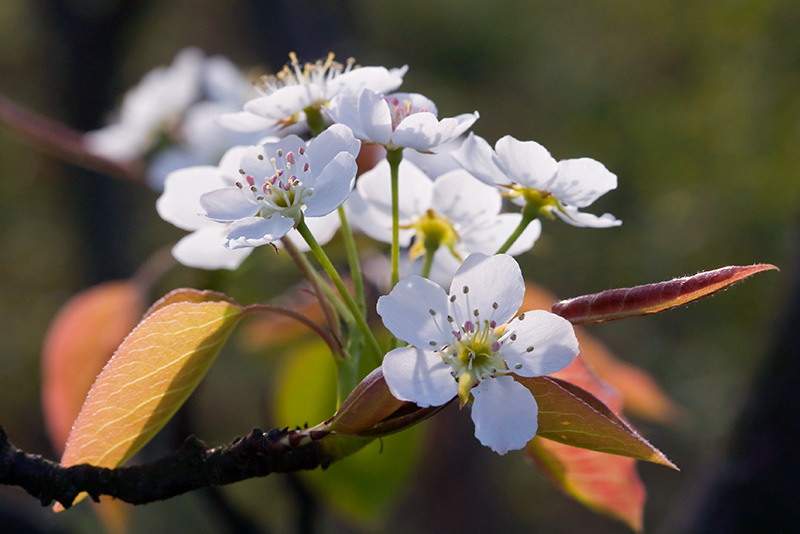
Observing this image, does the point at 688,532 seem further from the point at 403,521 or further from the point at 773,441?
the point at 403,521

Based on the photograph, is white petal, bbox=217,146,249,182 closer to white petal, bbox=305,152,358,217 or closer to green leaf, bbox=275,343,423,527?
white petal, bbox=305,152,358,217

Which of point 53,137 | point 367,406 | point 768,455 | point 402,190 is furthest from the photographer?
point 53,137

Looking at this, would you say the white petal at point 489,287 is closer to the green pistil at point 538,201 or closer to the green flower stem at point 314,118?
the green pistil at point 538,201

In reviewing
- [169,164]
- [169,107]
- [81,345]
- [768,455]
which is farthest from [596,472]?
[169,107]

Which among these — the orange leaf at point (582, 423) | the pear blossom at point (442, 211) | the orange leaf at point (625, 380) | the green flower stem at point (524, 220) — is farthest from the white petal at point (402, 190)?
the orange leaf at point (625, 380)

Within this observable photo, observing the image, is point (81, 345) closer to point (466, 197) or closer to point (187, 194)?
point (187, 194)

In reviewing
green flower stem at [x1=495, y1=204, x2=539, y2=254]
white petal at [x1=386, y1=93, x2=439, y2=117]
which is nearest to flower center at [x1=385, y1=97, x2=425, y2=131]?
white petal at [x1=386, y1=93, x2=439, y2=117]

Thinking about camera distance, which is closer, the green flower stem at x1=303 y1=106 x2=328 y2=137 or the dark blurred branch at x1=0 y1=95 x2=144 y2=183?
the green flower stem at x1=303 y1=106 x2=328 y2=137
